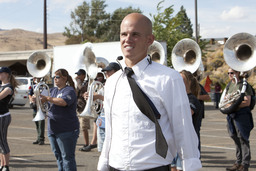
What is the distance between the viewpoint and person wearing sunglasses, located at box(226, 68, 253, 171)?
711 centimetres

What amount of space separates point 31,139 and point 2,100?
15.7 ft

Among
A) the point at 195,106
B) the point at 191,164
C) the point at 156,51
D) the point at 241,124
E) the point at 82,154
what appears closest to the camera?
the point at 191,164

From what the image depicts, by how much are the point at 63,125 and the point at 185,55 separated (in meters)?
5.35

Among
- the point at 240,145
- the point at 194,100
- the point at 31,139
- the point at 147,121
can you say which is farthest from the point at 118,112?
the point at 31,139

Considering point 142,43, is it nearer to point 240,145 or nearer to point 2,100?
point 2,100

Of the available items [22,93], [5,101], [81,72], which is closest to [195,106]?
[5,101]

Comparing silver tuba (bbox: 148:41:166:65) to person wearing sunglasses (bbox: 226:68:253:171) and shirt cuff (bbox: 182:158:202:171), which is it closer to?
person wearing sunglasses (bbox: 226:68:253:171)

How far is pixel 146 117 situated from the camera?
8.77 feet

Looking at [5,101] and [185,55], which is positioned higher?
[185,55]

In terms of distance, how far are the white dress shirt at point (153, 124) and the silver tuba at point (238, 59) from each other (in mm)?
4543

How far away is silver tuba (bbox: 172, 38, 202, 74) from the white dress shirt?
7.49 m

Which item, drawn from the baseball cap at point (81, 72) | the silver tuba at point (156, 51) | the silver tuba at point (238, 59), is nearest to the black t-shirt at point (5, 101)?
the baseball cap at point (81, 72)

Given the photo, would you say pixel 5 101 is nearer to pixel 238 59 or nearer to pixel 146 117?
pixel 238 59

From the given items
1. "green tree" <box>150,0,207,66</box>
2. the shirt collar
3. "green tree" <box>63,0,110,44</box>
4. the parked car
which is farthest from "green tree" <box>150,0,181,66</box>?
"green tree" <box>63,0,110,44</box>
